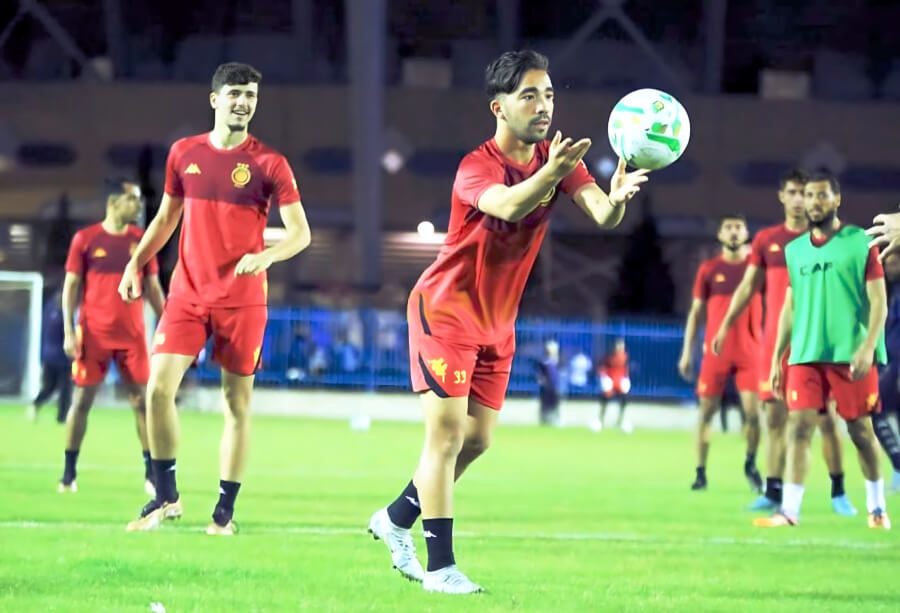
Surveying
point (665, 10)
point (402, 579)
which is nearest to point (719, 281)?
point (402, 579)

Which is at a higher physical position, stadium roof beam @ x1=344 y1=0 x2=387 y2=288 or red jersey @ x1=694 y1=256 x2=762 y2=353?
stadium roof beam @ x1=344 y1=0 x2=387 y2=288

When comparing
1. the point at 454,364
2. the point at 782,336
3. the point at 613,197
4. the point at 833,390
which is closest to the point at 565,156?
the point at 613,197

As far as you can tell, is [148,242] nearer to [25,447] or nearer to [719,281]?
[719,281]

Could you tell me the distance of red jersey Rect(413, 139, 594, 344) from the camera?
653cm

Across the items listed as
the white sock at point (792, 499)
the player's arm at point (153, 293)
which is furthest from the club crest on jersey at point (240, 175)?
the white sock at point (792, 499)

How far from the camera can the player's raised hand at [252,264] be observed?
8.17m

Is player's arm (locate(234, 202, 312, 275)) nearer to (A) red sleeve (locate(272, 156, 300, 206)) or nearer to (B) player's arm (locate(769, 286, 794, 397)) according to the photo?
(A) red sleeve (locate(272, 156, 300, 206))

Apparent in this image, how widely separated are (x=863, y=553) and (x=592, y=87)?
118ft

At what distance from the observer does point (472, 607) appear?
19.5ft

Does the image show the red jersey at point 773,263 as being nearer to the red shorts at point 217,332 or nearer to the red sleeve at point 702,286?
the red sleeve at point 702,286

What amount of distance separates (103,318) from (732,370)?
529 centimetres

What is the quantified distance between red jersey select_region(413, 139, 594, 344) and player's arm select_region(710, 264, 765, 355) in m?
5.09

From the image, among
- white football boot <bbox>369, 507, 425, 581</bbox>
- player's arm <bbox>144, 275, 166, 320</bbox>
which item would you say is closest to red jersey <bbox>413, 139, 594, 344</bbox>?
white football boot <bbox>369, 507, 425, 581</bbox>

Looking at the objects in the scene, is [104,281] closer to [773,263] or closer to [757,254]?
[757,254]
